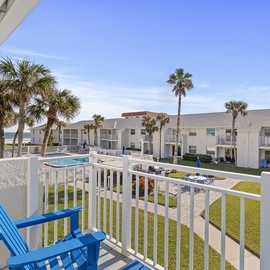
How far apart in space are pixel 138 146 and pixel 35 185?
31047 millimetres

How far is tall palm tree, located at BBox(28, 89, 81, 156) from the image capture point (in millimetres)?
16297

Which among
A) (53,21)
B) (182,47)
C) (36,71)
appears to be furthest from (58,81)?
(53,21)

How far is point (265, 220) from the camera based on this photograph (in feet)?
5.41

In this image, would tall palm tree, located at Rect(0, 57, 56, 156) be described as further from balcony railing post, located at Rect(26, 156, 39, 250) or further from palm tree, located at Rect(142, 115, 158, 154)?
palm tree, located at Rect(142, 115, 158, 154)

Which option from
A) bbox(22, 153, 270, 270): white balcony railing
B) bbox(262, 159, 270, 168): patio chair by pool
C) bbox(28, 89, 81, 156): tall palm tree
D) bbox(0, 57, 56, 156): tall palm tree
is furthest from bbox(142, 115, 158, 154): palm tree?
bbox(22, 153, 270, 270): white balcony railing

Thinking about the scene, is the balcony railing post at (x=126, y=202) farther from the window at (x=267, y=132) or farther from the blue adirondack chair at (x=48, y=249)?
the window at (x=267, y=132)

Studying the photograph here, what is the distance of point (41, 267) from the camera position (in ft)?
6.05

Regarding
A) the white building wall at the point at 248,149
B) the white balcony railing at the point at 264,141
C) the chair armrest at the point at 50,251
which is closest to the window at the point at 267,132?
the white balcony railing at the point at 264,141

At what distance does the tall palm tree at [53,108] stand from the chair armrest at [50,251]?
15.7 m

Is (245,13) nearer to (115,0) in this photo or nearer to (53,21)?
(115,0)

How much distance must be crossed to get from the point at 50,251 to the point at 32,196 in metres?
1.30

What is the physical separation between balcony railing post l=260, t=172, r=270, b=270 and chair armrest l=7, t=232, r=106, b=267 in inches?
46.5

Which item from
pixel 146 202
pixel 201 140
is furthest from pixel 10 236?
pixel 201 140

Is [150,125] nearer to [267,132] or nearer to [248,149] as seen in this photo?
[248,149]
